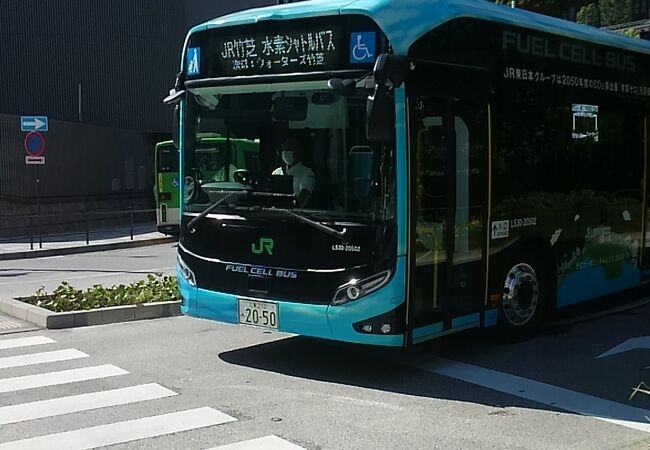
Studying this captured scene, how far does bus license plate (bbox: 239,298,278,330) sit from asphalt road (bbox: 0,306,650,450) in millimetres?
489

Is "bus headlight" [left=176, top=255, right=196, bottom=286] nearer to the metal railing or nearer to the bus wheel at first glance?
the bus wheel

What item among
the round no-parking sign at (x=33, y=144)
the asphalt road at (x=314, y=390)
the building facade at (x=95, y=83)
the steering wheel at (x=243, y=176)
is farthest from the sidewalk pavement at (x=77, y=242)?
the steering wheel at (x=243, y=176)

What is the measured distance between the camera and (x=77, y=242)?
23750 mm

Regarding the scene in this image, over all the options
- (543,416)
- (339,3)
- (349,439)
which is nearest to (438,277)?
(543,416)

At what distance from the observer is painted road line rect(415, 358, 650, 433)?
6.23m

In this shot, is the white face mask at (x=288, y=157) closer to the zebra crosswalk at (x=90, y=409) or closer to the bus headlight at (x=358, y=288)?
the bus headlight at (x=358, y=288)

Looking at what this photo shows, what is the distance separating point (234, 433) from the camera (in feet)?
19.0

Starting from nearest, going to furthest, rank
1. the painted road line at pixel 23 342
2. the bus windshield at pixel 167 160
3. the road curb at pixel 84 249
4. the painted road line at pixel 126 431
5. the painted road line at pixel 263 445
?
the painted road line at pixel 263 445 → the painted road line at pixel 126 431 → the painted road line at pixel 23 342 → the road curb at pixel 84 249 → the bus windshield at pixel 167 160

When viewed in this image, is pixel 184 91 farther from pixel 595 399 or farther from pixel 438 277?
pixel 595 399

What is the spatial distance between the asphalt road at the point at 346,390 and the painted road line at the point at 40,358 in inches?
Result: 1.9

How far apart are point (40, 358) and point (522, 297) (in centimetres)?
499

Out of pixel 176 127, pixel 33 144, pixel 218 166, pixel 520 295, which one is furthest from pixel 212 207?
pixel 33 144

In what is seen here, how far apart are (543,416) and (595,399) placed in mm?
721

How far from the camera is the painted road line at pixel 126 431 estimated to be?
5.59 meters
